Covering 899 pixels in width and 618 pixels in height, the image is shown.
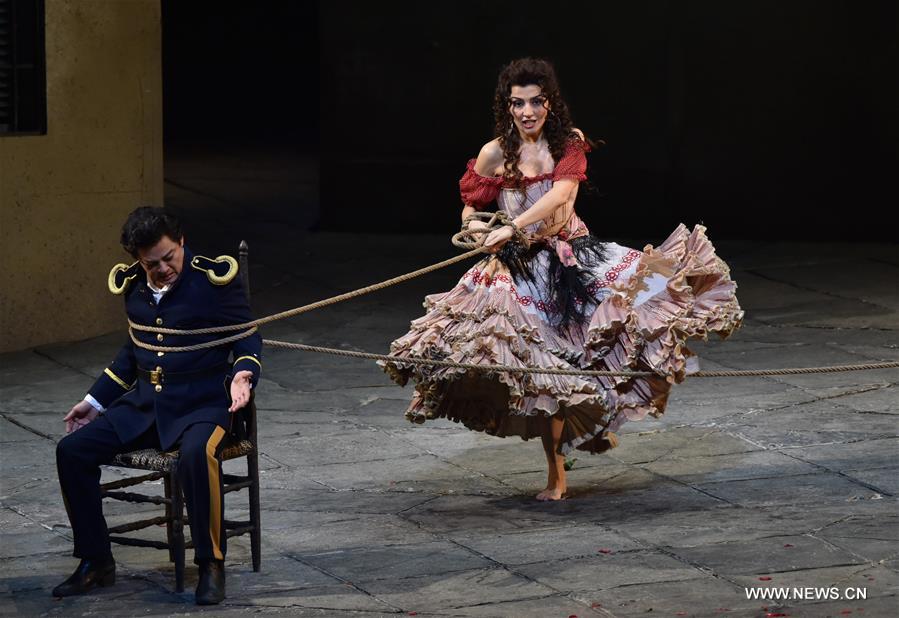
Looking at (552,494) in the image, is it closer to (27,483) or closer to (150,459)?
(150,459)

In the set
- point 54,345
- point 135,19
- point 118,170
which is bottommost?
point 54,345

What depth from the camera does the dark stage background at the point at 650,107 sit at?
1320 cm

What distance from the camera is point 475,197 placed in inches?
295

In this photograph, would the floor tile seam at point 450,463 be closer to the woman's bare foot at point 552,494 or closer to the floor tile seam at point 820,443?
the woman's bare foot at point 552,494

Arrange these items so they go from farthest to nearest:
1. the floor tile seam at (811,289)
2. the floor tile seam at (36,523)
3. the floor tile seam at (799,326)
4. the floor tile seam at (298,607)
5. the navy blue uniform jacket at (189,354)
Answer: the floor tile seam at (811,289)
the floor tile seam at (799,326)
the floor tile seam at (36,523)
the navy blue uniform jacket at (189,354)
the floor tile seam at (298,607)

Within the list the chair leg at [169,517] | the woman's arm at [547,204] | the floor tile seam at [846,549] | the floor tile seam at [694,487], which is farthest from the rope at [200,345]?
the floor tile seam at [846,549]

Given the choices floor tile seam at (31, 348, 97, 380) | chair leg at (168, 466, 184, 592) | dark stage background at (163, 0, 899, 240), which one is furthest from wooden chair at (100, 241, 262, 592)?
dark stage background at (163, 0, 899, 240)

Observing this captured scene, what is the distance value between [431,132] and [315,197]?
235cm

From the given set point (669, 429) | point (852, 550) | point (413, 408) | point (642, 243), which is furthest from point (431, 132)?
point (852, 550)

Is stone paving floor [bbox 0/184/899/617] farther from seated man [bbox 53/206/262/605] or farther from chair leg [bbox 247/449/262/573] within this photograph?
seated man [bbox 53/206/262/605]

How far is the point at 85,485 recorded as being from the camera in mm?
6133

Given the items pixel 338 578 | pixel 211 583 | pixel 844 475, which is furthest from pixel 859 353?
pixel 211 583

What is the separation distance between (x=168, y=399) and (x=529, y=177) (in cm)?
200

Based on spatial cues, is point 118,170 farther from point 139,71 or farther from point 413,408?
point 413,408
